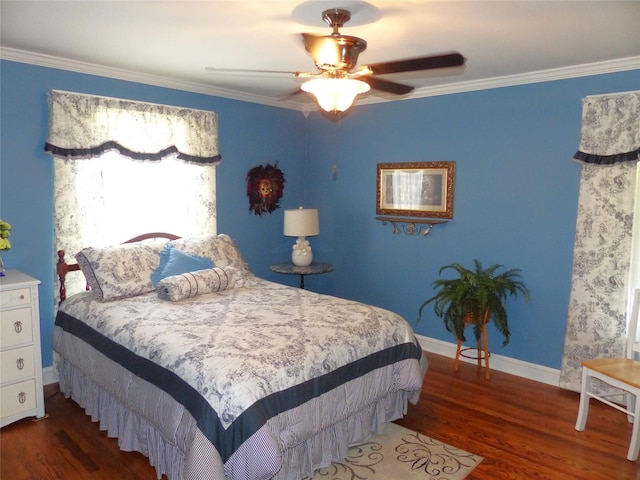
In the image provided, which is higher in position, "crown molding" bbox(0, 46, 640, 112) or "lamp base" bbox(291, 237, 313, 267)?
"crown molding" bbox(0, 46, 640, 112)

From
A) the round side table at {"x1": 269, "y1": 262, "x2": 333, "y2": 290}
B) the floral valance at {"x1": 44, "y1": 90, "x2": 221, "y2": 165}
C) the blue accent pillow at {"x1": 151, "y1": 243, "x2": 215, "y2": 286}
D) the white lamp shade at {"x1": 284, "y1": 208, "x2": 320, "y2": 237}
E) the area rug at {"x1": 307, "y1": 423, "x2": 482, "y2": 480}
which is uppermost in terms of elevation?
the floral valance at {"x1": 44, "y1": 90, "x2": 221, "y2": 165}

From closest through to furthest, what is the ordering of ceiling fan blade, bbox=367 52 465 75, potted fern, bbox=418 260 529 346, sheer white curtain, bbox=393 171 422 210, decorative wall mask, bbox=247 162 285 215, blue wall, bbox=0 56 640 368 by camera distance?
ceiling fan blade, bbox=367 52 465 75
blue wall, bbox=0 56 640 368
potted fern, bbox=418 260 529 346
sheer white curtain, bbox=393 171 422 210
decorative wall mask, bbox=247 162 285 215

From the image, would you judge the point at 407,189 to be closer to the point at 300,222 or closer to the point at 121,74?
the point at 300,222

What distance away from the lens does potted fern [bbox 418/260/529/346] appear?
3.73 meters

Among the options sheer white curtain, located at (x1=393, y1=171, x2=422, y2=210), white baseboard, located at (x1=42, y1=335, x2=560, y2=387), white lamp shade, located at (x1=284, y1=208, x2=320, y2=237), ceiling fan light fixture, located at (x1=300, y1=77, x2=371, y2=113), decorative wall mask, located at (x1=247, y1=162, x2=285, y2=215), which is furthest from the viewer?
decorative wall mask, located at (x1=247, y1=162, x2=285, y2=215)

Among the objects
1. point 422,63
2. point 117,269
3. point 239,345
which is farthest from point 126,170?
point 422,63

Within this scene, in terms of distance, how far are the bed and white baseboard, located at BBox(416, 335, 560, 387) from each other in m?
1.21

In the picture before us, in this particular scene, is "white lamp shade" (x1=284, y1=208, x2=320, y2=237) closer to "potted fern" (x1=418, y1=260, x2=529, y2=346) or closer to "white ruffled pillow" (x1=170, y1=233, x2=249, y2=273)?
"white ruffled pillow" (x1=170, y1=233, x2=249, y2=273)

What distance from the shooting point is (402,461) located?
2717mm

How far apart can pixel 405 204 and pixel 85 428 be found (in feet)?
10.1

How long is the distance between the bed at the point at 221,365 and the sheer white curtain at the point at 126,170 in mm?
311

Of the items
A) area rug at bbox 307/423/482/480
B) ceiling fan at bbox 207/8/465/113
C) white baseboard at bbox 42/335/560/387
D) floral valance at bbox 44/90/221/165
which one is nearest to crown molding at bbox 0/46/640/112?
floral valance at bbox 44/90/221/165

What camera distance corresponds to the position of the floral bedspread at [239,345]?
2152 millimetres

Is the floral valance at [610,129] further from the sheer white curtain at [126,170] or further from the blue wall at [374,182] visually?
the sheer white curtain at [126,170]
